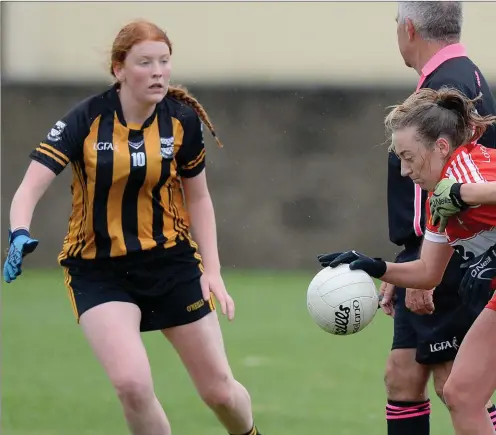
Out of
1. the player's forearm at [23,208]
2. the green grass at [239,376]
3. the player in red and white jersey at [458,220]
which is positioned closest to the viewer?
the player in red and white jersey at [458,220]

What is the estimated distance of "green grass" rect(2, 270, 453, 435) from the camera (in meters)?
7.02

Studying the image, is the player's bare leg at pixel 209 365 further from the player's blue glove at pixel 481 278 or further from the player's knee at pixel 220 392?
the player's blue glove at pixel 481 278

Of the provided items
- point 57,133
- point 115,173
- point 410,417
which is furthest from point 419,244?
point 57,133

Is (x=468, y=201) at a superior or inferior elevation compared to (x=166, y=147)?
inferior

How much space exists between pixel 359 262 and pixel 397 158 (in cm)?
60

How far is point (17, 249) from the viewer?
4969 mm

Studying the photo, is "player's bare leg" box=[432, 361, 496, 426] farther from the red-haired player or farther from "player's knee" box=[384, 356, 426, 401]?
the red-haired player

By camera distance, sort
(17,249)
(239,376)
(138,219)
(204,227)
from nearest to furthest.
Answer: (17,249) < (138,219) < (204,227) < (239,376)

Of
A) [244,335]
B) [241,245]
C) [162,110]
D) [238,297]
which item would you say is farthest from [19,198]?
[241,245]

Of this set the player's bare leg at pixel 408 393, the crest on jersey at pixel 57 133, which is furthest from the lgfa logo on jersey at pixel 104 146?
the player's bare leg at pixel 408 393

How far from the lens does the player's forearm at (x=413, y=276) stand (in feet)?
16.4

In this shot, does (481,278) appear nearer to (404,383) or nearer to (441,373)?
(441,373)

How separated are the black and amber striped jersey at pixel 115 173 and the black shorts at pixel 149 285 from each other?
0.19ft

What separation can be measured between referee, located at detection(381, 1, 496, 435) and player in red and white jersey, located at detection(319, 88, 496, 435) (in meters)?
0.38
